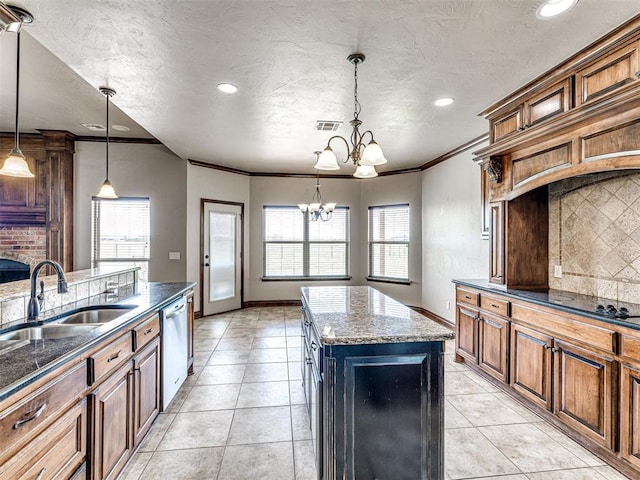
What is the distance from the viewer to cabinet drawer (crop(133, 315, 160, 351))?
217 cm

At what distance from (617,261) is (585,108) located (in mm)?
1223

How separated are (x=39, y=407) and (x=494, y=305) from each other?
3319 mm

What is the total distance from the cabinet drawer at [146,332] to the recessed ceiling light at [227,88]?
79.5 inches

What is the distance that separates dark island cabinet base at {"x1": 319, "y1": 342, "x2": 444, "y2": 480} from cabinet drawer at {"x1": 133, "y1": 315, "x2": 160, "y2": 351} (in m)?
1.29

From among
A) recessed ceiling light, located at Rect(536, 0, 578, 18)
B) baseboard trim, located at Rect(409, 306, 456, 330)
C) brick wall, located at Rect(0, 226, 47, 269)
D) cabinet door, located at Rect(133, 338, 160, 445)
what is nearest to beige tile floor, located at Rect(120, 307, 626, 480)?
cabinet door, located at Rect(133, 338, 160, 445)

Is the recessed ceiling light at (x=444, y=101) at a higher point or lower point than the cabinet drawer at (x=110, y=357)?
higher

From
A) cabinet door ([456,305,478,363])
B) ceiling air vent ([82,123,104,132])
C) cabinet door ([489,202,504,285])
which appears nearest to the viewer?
cabinet door ([489,202,504,285])

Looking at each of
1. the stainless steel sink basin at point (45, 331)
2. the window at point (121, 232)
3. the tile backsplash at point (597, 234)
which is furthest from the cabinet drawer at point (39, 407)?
the window at point (121, 232)

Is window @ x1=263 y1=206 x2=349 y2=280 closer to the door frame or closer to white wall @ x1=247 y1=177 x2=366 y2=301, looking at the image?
white wall @ x1=247 y1=177 x2=366 y2=301

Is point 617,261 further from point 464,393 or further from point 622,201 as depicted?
point 464,393

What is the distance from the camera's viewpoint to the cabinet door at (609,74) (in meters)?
2.05

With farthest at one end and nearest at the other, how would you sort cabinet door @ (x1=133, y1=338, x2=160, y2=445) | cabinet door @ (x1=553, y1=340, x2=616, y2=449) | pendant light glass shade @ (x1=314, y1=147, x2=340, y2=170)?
1. pendant light glass shade @ (x1=314, y1=147, x2=340, y2=170)
2. cabinet door @ (x1=133, y1=338, x2=160, y2=445)
3. cabinet door @ (x1=553, y1=340, x2=616, y2=449)

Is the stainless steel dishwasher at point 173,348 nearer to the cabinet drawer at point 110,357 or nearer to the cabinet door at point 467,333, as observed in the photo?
the cabinet drawer at point 110,357

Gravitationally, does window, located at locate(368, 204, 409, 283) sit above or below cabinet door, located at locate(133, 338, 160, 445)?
above
